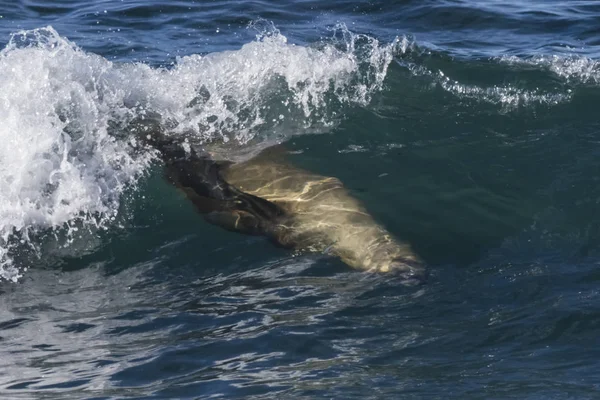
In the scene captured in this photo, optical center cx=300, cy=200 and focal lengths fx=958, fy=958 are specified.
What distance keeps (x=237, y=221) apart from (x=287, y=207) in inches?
14.4

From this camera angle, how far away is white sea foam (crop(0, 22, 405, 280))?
6.79 meters

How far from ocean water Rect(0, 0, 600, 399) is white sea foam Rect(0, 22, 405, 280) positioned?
19 millimetres

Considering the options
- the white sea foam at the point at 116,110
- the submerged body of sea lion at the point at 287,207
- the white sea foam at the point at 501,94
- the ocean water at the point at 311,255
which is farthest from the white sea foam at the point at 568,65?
the submerged body of sea lion at the point at 287,207

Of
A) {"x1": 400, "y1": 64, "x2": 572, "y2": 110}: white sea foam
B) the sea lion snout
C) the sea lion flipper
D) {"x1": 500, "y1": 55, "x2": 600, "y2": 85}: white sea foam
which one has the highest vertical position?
{"x1": 500, "y1": 55, "x2": 600, "y2": 85}: white sea foam

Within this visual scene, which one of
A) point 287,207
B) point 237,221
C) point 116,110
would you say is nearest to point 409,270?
point 287,207

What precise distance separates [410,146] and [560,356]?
3491 mm

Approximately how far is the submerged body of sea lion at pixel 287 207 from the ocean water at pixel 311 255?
123 millimetres

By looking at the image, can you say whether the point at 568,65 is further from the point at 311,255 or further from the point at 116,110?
the point at 116,110

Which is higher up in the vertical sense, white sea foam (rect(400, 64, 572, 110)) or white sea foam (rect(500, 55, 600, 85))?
white sea foam (rect(500, 55, 600, 85))

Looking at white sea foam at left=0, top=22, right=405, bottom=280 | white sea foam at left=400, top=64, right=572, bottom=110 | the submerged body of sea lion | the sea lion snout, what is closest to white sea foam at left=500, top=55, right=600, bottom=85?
white sea foam at left=400, top=64, right=572, bottom=110

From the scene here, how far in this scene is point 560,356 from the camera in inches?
184

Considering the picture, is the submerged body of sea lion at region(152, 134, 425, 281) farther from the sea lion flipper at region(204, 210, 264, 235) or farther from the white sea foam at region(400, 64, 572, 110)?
the white sea foam at region(400, 64, 572, 110)

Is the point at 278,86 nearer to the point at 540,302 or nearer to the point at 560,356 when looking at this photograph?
the point at 540,302

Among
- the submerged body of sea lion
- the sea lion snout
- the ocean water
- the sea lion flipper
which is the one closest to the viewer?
the ocean water
